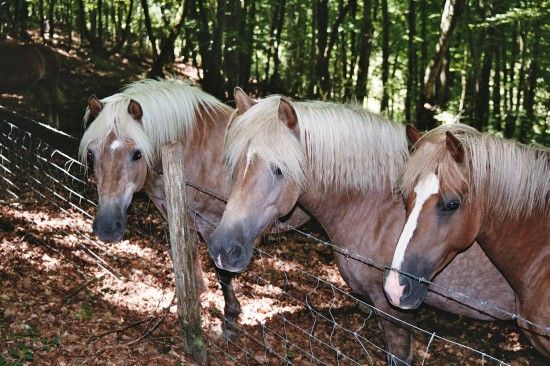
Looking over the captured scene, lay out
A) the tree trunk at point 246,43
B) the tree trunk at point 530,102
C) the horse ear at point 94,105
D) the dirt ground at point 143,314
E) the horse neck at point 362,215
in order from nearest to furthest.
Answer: the horse neck at point 362,215 → the dirt ground at point 143,314 → the horse ear at point 94,105 → the tree trunk at point 530,102 → the tree trunk at point 246,43

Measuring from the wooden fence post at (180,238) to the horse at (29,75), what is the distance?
28.4 ft

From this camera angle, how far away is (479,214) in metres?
3.16

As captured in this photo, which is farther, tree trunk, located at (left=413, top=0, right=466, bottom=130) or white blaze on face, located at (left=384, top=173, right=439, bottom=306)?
tree trunk, located at (left=413, top=0, right=466, bottom=130)

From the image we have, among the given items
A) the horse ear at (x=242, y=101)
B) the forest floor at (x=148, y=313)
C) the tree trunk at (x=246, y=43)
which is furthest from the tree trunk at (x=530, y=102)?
the horse ear at (x=242, y=101)

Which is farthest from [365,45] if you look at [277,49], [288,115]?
[288,115]

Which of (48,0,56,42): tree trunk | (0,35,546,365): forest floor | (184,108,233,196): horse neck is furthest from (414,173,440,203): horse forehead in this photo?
(48,0,56,42): tree trunk

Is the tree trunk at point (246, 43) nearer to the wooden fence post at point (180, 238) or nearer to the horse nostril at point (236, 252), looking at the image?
the wooden fence post at point (180, 238)

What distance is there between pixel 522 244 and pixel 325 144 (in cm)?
146

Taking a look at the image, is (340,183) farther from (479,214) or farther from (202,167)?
(202,167)

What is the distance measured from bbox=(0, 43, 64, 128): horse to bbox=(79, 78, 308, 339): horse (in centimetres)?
727

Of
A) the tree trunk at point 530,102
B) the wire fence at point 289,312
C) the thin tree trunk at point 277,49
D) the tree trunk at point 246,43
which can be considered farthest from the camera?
the thin tree trunk at point 277,49

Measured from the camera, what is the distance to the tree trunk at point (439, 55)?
32.0 feet

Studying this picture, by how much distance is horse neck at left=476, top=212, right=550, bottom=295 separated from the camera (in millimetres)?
3211

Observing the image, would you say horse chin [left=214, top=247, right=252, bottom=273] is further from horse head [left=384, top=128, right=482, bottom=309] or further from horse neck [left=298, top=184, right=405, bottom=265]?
horse head [left=384, top=128, right=482, bottom=309]
